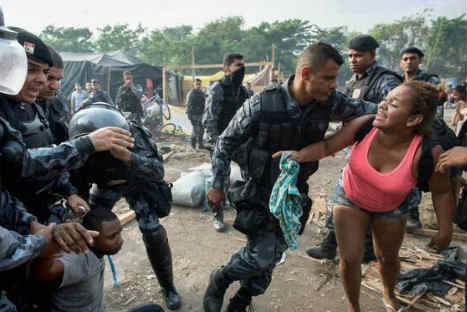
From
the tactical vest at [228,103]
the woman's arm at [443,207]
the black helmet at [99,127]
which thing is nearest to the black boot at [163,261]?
the black helmet at [99,127]

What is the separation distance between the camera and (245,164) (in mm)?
2215

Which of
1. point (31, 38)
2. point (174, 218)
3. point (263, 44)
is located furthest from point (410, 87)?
point (263, 44)

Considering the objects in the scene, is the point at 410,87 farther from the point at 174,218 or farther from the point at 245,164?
the point at 174,218

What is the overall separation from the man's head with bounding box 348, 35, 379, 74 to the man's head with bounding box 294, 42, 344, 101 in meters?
1.62

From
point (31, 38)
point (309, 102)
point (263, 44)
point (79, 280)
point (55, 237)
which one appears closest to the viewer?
point (55, 237)

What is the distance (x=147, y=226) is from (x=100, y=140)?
1073 mm

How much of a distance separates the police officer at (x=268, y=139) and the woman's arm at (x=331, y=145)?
0.07 meters

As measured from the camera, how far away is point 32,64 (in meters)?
1.73

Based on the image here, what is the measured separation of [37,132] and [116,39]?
154 feet

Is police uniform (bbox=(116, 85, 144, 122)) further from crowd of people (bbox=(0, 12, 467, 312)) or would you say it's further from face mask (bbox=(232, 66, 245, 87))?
crowd of people (bbox=(0, 12, 467, 312))

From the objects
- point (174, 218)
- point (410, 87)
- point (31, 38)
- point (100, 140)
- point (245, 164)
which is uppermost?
point (31, 38)

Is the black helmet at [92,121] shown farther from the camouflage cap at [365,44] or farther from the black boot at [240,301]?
the camouflage cap at [365,44]

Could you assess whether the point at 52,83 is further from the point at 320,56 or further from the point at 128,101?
the point at 128,101

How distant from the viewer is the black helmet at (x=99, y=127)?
1848 mm
